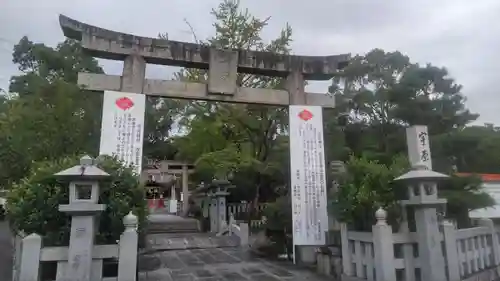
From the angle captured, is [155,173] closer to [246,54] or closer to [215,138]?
[215,138]

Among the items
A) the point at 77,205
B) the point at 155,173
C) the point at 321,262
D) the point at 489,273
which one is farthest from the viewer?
the point at 155,173

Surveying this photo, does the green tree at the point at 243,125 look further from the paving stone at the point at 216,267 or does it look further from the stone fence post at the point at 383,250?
the stone fence post at the point at 383,250

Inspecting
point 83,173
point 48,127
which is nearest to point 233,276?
point 83,173

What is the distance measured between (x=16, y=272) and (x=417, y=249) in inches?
213

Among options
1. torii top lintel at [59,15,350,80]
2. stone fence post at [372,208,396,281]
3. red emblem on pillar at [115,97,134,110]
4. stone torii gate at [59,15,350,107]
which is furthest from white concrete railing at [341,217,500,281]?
red emblem on pillar at [115,97,134,110]

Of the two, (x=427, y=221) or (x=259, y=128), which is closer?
(x=427, y=221)

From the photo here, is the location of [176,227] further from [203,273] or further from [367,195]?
[367,195]

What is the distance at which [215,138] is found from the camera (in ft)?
40.5

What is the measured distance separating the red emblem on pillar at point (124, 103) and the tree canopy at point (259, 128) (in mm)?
1368

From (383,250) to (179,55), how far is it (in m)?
5.61

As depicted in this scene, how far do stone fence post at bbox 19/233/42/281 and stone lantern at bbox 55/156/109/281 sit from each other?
0.35 meters

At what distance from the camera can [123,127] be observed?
6.97 meters

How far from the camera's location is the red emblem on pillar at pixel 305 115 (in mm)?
8117

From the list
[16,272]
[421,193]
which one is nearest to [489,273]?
[421,193]
